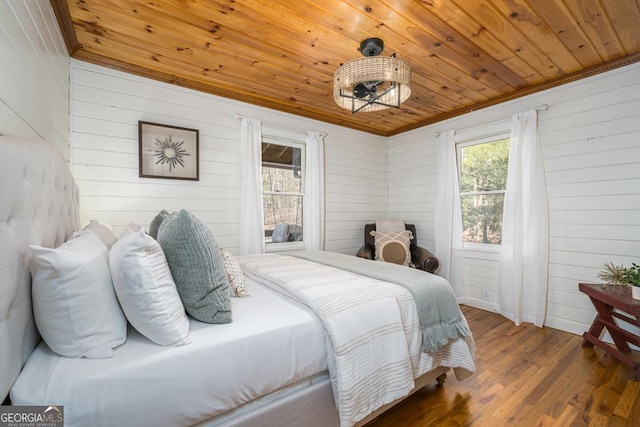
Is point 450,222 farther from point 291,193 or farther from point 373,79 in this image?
point 373,79

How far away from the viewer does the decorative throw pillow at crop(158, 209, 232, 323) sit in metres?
1.17

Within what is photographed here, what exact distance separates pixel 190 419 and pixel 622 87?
387cm

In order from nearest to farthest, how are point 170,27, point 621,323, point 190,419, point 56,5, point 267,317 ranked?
point 190,419 < point 267,317 < point 56,5 < point 170,27 < point 621,323

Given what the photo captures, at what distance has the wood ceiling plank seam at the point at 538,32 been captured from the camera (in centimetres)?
181

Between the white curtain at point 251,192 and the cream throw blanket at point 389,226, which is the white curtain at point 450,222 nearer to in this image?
the cream throw blanket at point 389,226

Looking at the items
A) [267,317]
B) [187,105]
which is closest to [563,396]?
[267,317]

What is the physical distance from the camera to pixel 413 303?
158cm

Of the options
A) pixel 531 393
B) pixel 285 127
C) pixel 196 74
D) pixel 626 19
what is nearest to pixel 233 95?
pixel 196 74

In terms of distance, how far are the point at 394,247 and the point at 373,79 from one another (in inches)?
89.4

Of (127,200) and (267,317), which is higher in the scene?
(127,200)

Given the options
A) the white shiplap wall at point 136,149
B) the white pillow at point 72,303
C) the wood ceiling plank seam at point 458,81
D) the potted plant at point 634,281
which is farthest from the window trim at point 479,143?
the white pillow at point 72,303

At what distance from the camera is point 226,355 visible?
3.45 ft

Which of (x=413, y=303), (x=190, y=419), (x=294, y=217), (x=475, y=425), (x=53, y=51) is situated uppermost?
(x=53, y=51)

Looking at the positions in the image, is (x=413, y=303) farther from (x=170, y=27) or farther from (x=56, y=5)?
(x=56, y=5)
